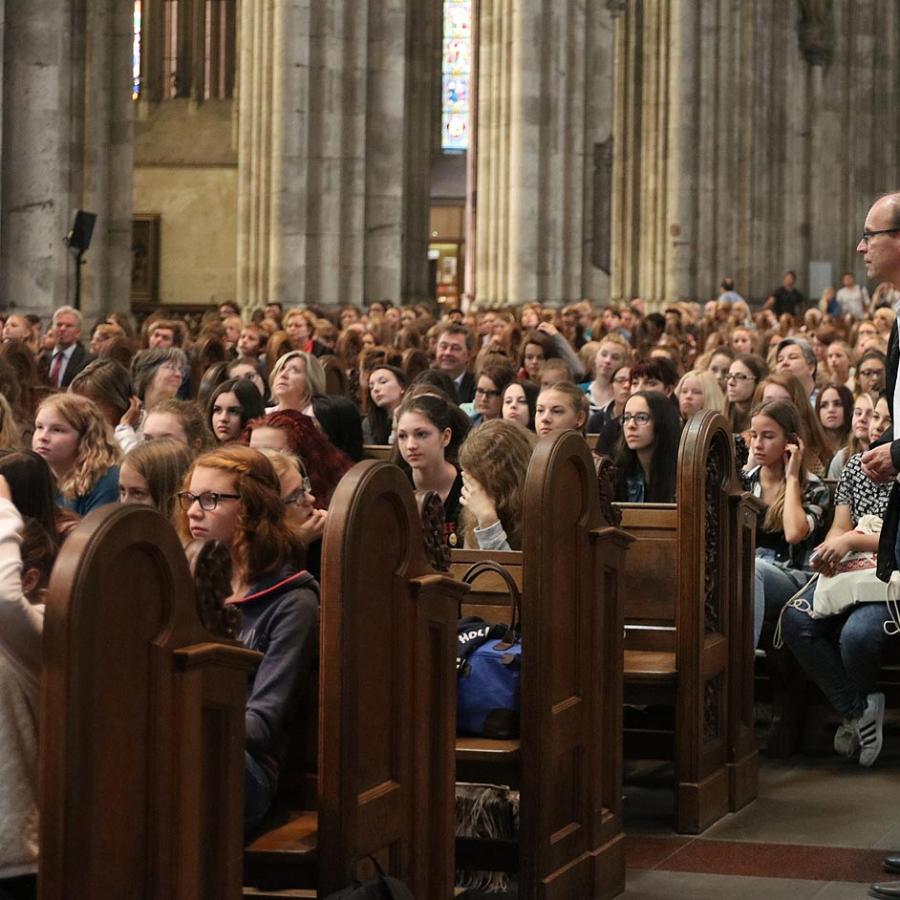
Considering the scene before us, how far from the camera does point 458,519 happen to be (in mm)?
8031

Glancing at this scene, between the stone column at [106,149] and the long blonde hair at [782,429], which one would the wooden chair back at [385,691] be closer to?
the long blonde hair at [782,429]

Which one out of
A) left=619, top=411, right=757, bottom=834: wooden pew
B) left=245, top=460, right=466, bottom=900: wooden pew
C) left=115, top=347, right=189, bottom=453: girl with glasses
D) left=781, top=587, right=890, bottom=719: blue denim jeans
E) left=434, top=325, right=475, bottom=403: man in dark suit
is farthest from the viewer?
left=434, top=325, right=475, bottom=403: man in dark suit

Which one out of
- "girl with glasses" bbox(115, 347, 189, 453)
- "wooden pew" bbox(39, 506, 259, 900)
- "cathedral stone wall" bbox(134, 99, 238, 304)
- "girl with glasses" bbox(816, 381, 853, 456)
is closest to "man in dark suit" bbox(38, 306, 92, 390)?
"girl with glasses" bbox(115, 347, 189, 453)

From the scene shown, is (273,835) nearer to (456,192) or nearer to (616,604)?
(616,604)

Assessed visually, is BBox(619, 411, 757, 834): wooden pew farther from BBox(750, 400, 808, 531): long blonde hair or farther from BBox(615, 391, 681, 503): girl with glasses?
BBox(615, 391, 681, 503): girl with glasses

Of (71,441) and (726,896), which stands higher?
(71,441)

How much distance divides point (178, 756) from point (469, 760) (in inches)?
79.2

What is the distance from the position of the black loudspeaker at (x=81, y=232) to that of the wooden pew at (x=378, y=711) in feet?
47.4

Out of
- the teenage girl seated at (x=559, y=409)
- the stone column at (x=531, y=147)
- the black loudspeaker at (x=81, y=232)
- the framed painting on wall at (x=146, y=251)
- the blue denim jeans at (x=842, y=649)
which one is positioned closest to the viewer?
the blue denim jeans at (x=842, y=649)

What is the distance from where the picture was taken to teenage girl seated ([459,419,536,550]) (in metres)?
7.82

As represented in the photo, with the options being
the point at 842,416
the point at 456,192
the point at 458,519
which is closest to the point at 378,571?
the point at 458,519

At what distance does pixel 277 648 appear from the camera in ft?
17.9

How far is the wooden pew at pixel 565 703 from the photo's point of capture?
6.25m

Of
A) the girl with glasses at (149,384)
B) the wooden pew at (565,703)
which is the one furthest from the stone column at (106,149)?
the wooden pew at (565,703)
